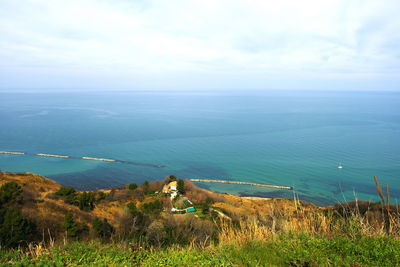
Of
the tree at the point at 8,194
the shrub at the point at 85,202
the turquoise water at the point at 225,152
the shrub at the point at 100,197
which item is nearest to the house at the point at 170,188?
the shrub at the point at 100,197

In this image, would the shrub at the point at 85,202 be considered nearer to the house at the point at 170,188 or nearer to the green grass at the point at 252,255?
the house at the point at 170,188

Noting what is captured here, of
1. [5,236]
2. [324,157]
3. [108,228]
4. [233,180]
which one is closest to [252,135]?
[324,157]

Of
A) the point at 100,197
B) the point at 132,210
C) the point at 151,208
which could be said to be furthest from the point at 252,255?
the point at 100,197

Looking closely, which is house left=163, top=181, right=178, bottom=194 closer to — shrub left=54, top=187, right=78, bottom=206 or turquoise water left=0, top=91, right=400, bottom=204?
turquoise water left=0, top=91, right=400, bottom=204

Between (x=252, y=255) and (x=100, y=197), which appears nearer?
(x=252, y=255)

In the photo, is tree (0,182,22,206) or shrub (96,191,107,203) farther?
shrub (96,191,107,203)

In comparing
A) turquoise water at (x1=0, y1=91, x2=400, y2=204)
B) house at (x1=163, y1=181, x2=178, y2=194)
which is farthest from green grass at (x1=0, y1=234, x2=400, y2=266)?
turquoise water at (x1=0, y1=91, x2=400, y2=204)

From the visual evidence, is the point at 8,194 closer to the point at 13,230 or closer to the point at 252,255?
the point at 13,230
